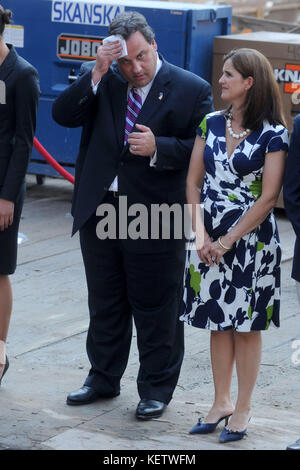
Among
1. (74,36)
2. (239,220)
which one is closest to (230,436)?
(239,220)

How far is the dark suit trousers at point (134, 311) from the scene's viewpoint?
4406mm

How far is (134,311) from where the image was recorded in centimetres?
448

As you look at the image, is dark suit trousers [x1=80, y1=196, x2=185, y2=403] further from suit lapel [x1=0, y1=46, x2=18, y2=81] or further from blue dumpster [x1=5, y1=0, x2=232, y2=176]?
blue dumpster [x1=5, y1=0, x2=232, y2=176]

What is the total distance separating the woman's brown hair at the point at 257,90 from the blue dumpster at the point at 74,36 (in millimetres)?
4577

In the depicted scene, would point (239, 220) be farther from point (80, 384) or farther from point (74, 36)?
point (74, 36)

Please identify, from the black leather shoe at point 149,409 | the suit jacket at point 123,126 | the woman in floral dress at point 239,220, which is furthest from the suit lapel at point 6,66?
the black leather shoe at point 149,409

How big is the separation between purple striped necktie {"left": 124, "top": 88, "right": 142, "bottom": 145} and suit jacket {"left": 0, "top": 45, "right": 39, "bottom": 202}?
0.52m

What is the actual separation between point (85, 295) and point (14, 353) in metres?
1.22

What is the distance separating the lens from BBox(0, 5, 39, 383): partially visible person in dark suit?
4.50 meters

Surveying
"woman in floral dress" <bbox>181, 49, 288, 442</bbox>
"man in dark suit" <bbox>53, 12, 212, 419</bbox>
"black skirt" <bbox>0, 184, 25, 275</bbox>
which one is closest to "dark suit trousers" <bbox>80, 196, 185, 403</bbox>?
"man in dark suit" <bbox>53, 12, 212, 419</bbox>

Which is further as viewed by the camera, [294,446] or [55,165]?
[55,165]

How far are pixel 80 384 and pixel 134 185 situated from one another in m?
1.18

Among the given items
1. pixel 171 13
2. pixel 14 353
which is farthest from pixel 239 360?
pixel 171 13

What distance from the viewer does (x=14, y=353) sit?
5293 mm
